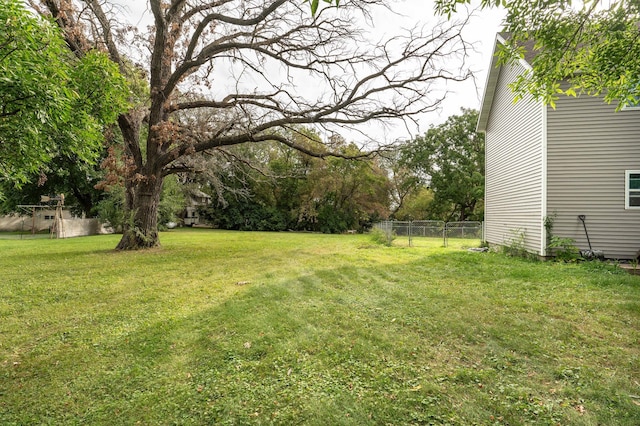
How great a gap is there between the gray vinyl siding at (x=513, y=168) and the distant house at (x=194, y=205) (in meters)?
26.7

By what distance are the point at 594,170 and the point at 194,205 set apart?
34.4 meters

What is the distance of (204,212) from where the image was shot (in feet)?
111

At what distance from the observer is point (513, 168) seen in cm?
1168

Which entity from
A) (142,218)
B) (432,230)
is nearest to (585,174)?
(432,230)

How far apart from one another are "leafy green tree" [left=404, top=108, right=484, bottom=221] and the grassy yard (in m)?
24.2

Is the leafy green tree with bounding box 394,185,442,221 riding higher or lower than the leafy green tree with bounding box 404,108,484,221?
lower

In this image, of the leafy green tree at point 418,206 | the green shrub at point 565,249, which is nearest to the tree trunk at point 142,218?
the green shrub at point 565,249

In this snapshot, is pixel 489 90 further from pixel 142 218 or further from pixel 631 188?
pixel 142 218

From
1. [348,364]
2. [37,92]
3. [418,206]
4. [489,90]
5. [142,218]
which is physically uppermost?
[489,90]

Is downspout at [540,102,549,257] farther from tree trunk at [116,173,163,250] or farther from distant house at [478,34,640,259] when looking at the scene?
tree trunk at [116,173,163,250]

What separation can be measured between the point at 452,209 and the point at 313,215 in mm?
15656

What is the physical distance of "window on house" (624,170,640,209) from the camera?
8727 millimetres

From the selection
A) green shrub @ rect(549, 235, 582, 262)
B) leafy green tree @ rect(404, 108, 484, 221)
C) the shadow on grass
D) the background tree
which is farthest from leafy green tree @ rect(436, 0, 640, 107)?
leafy green tree @ rect(404, 108, 484, 221)

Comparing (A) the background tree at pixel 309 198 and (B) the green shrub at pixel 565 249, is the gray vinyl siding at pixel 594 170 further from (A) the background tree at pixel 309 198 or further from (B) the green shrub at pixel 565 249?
(A) the background tree at pixel 309 198
